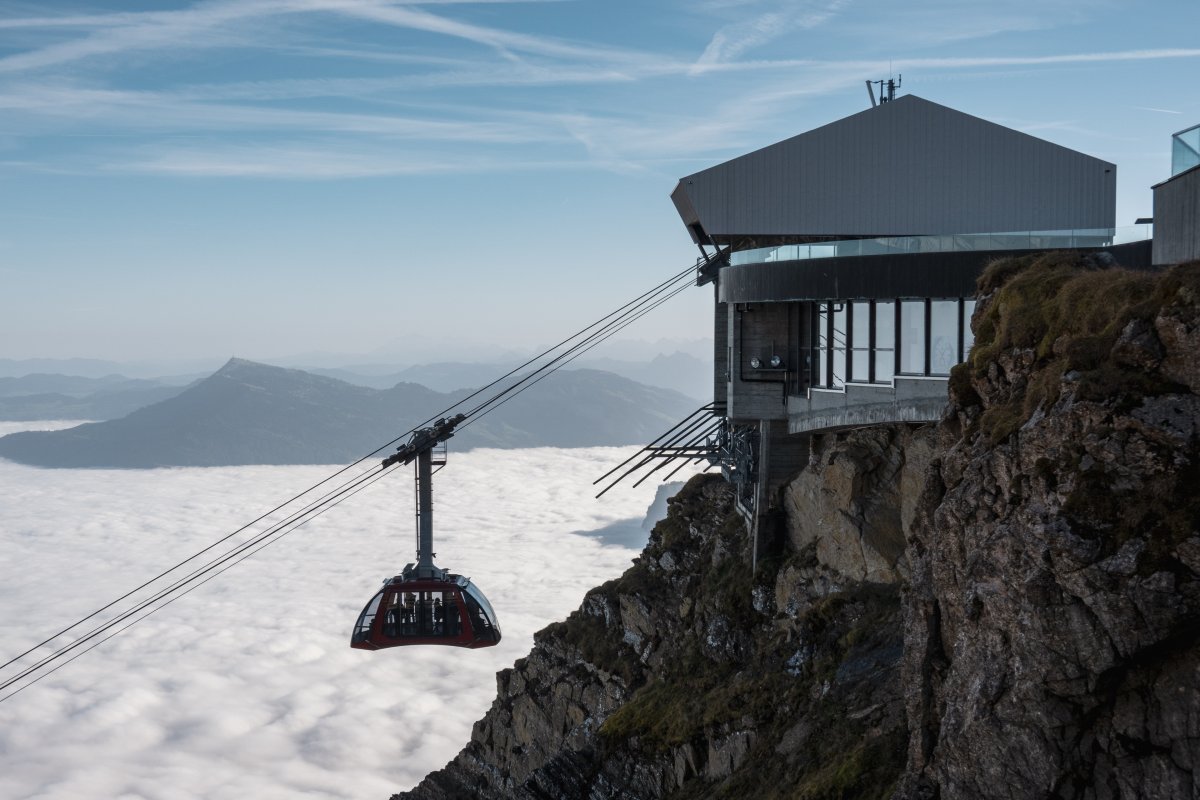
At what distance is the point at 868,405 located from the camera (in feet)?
89.1

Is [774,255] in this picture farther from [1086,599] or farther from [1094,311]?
[1086,599]

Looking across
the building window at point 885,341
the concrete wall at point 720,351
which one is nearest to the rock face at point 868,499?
the building window at point 885,341

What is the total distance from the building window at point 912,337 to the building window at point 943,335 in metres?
0.26

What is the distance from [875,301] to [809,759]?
1141 centimetres

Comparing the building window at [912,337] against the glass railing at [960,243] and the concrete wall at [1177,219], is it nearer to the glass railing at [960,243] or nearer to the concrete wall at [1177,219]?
the glass railing at [960,243]

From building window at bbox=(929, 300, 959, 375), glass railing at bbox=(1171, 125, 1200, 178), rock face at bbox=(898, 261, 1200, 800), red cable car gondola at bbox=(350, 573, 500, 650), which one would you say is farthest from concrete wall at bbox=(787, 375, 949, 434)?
red cable car gondola at bbox=(350, 573, 500, 650)

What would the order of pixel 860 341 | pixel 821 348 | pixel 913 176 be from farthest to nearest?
pixel 913 176, pixel 821 348, pixel 860 341

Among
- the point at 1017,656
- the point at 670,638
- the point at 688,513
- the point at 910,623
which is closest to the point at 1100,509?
the point at 1017,656

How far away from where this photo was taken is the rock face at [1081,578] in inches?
496

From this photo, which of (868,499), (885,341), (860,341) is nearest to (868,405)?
(885,341)

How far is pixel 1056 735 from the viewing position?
1326cm

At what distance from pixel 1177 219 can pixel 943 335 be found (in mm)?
8842

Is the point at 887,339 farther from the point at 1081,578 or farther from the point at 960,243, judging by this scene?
the point at 1081,578

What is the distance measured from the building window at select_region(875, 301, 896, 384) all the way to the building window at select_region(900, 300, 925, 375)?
0.30 metres
